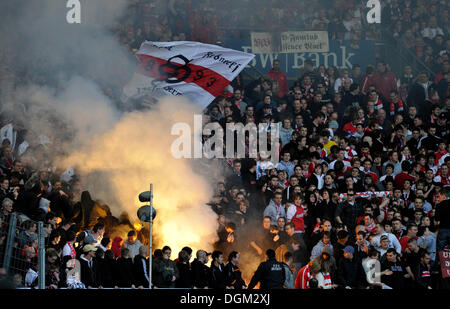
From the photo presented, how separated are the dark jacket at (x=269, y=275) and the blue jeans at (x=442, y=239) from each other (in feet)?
8.05

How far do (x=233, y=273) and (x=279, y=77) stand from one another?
5971 millimetres

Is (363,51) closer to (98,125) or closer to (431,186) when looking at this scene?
(431,186)

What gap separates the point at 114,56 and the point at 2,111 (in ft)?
8.44

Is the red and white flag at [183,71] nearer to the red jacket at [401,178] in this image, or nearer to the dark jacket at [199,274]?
the red jacket at [401,178]

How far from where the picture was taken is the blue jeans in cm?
1152

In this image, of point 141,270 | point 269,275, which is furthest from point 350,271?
point 141,270

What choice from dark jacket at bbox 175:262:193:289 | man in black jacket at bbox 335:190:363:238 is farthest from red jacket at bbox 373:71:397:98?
dark jacket at bbox 175:262:193:289

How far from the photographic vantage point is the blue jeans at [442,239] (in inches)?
453

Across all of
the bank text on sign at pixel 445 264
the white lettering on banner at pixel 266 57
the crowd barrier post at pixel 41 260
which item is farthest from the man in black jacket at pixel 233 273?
the white lettering on banner at pixel 266 57

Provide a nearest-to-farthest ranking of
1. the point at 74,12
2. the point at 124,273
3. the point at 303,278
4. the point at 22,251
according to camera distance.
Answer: the point at 22,251 < the point at 124,273 < the point at 303,278 < the point at 74,12

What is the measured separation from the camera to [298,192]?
12.2m

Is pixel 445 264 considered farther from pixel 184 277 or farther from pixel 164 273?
pixel 164 273

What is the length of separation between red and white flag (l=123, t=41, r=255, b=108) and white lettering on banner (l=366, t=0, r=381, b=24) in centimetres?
525

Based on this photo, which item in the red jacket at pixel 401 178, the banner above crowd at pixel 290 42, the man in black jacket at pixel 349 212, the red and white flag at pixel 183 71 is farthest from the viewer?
the banner above crowd at pixel 290 42
